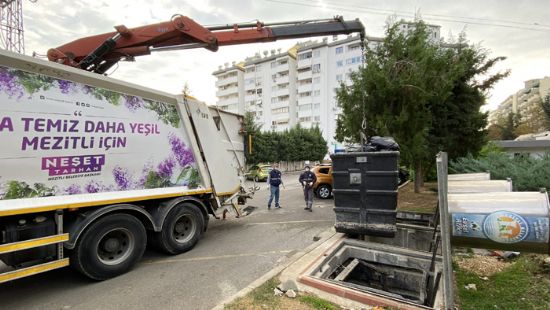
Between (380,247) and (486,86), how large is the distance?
9.43m

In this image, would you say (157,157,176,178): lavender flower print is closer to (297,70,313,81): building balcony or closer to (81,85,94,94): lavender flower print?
(81,85,94,94): lavender flower print

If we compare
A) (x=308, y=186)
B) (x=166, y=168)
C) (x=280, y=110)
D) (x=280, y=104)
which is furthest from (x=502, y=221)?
(x=280, y=104)

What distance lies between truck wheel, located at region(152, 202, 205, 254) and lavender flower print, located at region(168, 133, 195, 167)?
80 centimetres

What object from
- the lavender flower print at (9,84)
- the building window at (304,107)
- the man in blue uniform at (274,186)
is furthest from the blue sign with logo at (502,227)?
the building window at (304,107)

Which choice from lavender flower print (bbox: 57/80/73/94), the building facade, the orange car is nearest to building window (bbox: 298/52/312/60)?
the building facade

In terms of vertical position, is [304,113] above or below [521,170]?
above

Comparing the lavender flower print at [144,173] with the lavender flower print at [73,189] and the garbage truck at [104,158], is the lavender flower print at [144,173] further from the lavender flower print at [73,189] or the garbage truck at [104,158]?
the lavender flower print at [73,189]

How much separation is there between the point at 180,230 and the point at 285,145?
26.2 metres

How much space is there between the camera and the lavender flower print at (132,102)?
4.71m

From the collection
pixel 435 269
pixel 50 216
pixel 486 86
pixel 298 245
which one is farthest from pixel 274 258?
pixel 486 86

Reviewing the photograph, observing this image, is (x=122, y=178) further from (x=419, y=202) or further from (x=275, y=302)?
(x=419, y=202)

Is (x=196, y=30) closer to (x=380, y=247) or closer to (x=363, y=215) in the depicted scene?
(x=363, y=215)

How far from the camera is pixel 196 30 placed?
19.9ft

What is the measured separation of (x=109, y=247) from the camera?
172 inches
